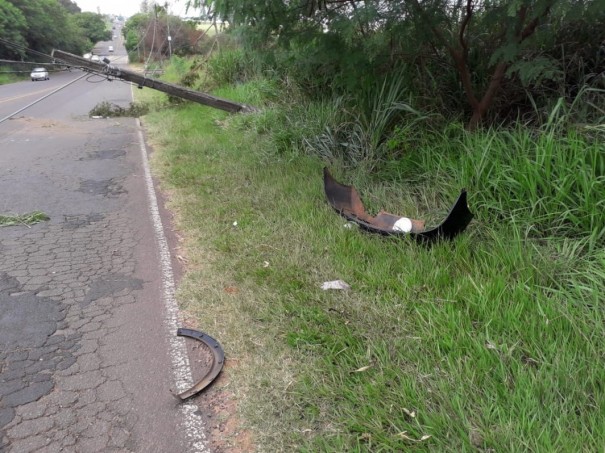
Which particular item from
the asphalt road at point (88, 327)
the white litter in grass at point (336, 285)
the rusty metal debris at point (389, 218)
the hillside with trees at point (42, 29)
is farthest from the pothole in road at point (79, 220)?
the hillside with trees at point (42, 29)

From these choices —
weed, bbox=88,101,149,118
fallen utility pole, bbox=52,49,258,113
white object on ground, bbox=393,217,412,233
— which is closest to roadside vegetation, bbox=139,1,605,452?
white object on ground, bbox=393,217,412,233

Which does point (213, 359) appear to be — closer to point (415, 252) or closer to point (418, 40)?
point (415, 252)

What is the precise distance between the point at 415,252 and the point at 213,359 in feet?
6.41

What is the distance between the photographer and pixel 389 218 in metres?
5.25

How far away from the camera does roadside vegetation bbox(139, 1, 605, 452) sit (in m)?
2.68

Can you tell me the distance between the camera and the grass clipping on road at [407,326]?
256 cm

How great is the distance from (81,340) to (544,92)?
542cm

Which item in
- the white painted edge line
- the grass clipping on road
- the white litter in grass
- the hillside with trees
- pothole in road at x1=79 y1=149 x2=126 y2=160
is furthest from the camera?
the hillside with trees

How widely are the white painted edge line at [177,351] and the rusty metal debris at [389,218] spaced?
1977mm

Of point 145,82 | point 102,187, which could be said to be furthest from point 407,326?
point 145,82

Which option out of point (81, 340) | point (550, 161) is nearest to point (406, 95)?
point (550, 161)

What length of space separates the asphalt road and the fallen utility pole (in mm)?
4715

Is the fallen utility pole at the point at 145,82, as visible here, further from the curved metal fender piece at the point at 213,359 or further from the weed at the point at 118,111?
the curved metal fender piece at the point at 213,359

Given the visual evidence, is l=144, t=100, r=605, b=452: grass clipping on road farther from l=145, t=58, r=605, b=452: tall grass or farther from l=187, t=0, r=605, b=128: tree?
l=187, t=0, r=605, b=128: tree
